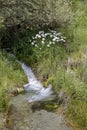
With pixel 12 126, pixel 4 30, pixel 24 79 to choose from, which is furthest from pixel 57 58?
pixel 12 126

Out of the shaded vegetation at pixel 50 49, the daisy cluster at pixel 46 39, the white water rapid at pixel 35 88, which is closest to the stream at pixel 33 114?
the white water rapid at pixel 35 88

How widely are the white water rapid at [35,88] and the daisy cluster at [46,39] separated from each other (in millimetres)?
753

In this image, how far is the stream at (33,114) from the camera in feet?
22.6

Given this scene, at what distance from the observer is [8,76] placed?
883cm

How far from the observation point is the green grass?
26.1 feet

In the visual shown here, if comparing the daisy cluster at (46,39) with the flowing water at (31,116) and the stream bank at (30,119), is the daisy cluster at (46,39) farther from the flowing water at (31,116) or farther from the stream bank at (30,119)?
the stream bank at (30,119)

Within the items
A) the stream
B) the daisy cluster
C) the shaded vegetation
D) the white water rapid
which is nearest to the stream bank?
the stream

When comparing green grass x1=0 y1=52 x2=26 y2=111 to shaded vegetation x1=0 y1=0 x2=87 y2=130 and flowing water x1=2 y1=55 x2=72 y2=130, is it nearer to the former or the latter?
shaded vegetation x1=0 y1=0 x2=87 y2=130

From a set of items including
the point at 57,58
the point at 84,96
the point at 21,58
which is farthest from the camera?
the point at 21,58

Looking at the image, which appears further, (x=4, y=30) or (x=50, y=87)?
(x=4, y=30)

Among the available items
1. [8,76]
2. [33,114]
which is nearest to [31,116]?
[33,114]

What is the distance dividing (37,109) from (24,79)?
5.63ft

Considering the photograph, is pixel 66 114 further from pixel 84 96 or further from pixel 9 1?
pixel 9 1

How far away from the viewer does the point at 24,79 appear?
9.03m
